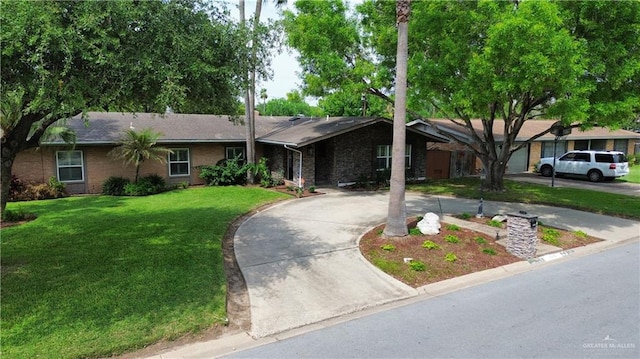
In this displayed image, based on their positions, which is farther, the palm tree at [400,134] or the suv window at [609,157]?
the suv window at [609,157]

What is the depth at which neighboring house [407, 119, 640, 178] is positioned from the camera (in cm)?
2550

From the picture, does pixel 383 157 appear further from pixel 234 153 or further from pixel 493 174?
pixel 234 153

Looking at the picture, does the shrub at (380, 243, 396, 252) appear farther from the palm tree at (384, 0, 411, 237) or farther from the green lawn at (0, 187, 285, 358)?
the green lawn at (0, 187, 285, 358)

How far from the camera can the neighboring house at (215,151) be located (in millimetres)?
18766

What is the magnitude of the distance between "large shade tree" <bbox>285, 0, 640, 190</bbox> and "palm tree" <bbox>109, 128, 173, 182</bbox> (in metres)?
8.25

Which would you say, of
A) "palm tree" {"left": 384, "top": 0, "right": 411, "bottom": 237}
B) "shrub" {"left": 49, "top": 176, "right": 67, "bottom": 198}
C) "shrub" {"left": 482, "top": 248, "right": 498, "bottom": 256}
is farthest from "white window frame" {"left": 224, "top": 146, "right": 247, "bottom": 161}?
"shrub" {"left": 482, "top": 248, "right": 498, "bottom": 256}

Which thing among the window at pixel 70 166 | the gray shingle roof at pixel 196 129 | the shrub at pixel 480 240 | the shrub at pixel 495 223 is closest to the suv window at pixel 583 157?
the gray shingle roof at pixel 196 129

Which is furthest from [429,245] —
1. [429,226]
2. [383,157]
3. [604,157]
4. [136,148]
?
[604,157]

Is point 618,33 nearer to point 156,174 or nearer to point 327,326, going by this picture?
point 327,326

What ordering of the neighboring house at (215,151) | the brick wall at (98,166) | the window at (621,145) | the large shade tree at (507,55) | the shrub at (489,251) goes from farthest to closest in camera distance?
the window at (621,145) < the neighboring house at (215,151) < the brick wall at (98,166) < the large shade tree at (507,55) < the shrub at (489,251)

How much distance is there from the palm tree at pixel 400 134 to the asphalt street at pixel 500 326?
10.2 feet

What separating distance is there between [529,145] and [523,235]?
843 inches

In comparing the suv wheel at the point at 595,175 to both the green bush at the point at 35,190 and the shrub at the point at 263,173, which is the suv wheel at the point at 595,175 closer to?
the shrub at the point at 263,173

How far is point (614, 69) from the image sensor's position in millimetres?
11719
